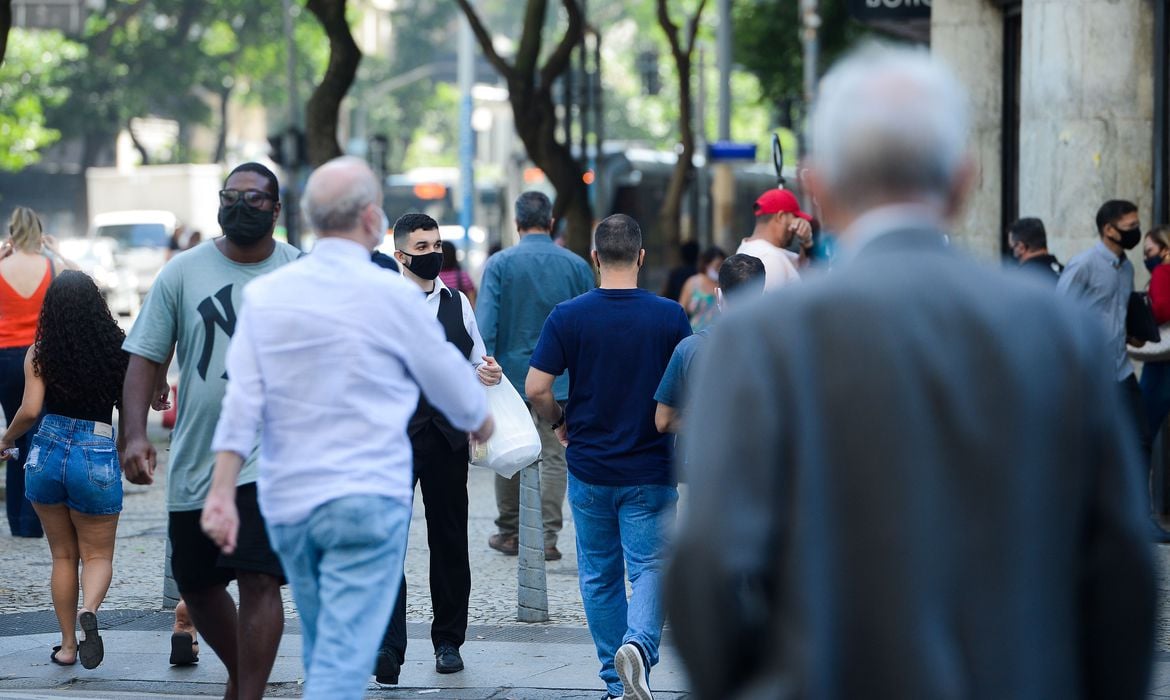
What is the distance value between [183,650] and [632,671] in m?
2.05

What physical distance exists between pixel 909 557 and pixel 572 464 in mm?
4051

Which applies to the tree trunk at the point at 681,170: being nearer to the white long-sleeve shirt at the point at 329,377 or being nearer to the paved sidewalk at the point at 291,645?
the paved sidewalk at the point at 291,645

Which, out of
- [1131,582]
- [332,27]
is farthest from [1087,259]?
[332,27]

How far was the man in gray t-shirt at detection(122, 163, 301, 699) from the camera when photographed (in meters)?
5.32

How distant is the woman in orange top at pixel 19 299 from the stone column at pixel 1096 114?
5997 mm

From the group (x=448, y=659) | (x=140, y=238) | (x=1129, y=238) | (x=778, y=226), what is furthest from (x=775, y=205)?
(x=140, y=238)

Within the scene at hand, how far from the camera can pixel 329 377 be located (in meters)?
4.10

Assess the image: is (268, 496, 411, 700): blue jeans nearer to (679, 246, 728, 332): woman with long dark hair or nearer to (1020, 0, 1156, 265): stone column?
(1020, 0, 1156, 265): stone column

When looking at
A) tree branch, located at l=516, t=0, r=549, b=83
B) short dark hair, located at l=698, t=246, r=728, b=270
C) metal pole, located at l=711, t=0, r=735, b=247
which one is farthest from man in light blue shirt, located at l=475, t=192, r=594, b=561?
metal pole, located at l=711, t=0, r=735, b=247

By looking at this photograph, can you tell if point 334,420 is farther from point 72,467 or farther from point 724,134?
point 724,134

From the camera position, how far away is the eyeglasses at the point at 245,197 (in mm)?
5324

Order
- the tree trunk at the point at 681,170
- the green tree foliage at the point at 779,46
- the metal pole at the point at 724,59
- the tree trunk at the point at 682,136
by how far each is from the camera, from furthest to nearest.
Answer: the metal pole at the point at 724,59 < the green tree foliage at the point at 779,46 < the tree trunk at the point at 681,170 < the tree trunk at the point at 682,136

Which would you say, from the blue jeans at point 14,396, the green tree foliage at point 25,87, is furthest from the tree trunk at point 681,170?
the green tree foliage at point 25,87

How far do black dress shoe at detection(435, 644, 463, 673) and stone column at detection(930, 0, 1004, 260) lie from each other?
23.6 feet
